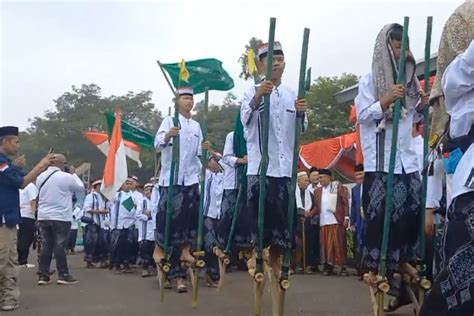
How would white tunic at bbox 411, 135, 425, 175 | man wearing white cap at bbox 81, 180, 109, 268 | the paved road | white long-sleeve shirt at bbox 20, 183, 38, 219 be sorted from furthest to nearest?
man wearing white cap at bbox 81, 180, 109, 268 < white long-sleeve shirt at bbox 20, 183, 38, 219 < the paved road < white tunic at bbox 411, 135, 425, 175

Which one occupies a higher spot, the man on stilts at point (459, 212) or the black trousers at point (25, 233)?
the man on stilts at point (459, 212)

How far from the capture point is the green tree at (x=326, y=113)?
3603cm

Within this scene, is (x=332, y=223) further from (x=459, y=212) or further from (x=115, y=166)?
(x=459, y=212)

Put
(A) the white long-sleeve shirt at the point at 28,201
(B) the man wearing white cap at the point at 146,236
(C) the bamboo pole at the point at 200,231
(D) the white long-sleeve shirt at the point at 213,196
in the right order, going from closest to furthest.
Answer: (C) the bamboo pole at the point at 200,231, (D) the white long-sleeve shirt at the point at 213,196, (B) the man wearing white cap at the point at 146,236, (A) the white long-sleeve shirt at the point at 28,201

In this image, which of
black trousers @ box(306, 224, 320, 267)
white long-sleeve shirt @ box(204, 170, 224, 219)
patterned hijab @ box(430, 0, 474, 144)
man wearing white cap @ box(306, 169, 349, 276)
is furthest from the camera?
black trousers @ box(306, 224, 320, 267)

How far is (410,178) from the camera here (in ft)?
17.6

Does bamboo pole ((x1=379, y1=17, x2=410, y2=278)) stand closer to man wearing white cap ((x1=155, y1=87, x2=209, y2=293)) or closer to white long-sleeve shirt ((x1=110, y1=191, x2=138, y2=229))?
man wearing white cap ((x1=155, y1=87, x2=209, y2=293))

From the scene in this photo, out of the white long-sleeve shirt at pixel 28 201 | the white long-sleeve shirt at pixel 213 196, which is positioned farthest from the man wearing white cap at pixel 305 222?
the white long-sleeve shirt at pixel 28 201

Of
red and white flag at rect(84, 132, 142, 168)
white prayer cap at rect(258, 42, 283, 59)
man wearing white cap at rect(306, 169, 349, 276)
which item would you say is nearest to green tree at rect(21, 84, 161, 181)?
red and white flag at rect(84, 132, 142, 168)

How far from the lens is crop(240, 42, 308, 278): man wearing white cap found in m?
5.69

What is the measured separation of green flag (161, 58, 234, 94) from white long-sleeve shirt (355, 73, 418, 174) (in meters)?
2.64

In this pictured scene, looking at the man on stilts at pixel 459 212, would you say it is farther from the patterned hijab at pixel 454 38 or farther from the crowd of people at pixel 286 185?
the patterned hijab at pixel 454 38

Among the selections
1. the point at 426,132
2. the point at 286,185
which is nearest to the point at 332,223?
the point at 286,185

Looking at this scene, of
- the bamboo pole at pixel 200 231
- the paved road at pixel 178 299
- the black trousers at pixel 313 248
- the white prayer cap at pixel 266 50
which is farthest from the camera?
the black trousers at pixel 313 248
